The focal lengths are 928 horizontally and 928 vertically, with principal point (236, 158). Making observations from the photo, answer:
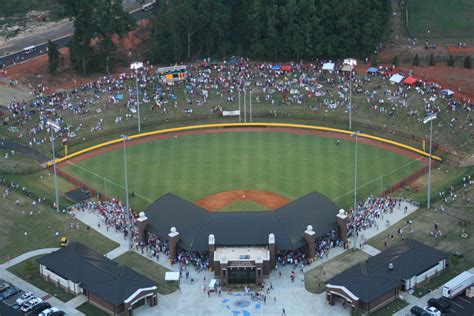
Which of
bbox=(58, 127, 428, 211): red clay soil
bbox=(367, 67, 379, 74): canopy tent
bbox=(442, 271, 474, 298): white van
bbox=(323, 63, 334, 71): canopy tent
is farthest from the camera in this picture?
bbox=(323, 63, 334, 71): canopy tent

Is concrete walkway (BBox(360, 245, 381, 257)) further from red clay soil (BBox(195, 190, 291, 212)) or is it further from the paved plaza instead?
red clay soil (BBox(195, 190, 291, 212))

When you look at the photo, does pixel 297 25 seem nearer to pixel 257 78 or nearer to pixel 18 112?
pixel 257 78

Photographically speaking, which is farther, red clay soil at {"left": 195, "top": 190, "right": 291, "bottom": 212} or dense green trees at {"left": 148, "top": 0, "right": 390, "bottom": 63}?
dense green trees at {"left": 148, "top": 0, "right": 390, "bottom": 63}

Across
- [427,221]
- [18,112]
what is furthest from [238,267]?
[18,112]

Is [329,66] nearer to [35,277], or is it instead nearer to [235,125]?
[235,125]

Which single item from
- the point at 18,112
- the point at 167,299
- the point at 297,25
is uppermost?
the point at 297,25

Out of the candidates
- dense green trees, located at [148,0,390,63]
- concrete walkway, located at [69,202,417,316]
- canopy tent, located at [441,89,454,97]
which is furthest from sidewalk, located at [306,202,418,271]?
dense green trees, located at [148,0,390,63]

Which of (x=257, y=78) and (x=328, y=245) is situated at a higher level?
(x=257, y=78)
